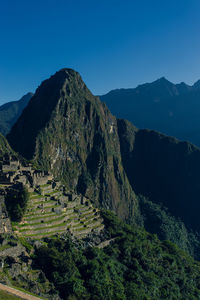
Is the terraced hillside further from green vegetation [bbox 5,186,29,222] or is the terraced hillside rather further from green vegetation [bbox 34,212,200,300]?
green vegetation [bbox 34,212,200,300]

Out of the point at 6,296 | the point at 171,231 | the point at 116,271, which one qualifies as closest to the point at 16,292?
the point at 6,296

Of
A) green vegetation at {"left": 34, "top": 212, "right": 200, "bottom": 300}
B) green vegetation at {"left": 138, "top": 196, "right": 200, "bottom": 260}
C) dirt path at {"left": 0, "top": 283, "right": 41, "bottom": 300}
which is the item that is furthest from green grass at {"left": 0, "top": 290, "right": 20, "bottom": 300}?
green vegetation at {"left": 138, "top": 196, "right": 200, "bottom": 260}

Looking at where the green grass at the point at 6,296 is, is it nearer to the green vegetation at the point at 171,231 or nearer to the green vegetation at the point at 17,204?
the green vegetation at the point at 17,204

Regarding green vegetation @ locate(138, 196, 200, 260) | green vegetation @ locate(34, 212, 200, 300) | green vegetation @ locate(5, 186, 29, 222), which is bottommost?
green vegetation @ locate(138, 196, 200, 260)

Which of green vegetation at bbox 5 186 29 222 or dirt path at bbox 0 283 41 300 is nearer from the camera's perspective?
dirt path at bbox 0 283 41 300

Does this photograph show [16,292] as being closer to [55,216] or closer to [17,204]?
[17,204]

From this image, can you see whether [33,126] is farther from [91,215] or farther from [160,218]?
[91,215]

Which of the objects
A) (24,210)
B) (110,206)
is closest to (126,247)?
(24,210)

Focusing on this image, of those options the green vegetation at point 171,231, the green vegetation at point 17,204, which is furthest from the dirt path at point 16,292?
the green vegetation at point 171,231
